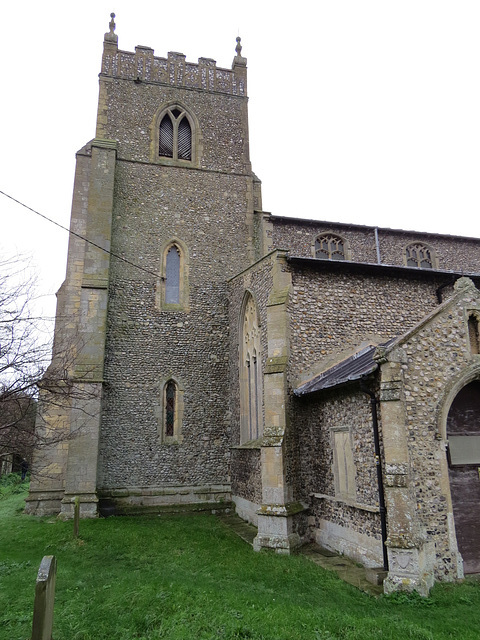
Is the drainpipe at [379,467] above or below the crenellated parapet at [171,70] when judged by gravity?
below

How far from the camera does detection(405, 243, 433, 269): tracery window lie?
64.0 feet

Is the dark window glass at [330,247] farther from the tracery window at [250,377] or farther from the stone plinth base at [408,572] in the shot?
the stone plinth base at [408,572]

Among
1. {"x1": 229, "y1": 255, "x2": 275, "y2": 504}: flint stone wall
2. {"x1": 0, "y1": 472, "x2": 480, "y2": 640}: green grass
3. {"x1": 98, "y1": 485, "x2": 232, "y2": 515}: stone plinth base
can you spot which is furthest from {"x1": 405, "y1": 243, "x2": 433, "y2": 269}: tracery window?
{"x1": 0, "y1": 472, "x2": 480, "y2": 640}: green grass

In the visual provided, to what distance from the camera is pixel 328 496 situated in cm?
1007

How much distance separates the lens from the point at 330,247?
18719 millimetres

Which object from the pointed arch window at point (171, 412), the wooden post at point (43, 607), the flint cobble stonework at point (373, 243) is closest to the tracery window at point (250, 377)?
the pointed arch window at point (171, 412)

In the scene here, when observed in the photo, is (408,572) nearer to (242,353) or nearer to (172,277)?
(242,353)

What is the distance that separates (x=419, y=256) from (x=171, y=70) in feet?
45.1

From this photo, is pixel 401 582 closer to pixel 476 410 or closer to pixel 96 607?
pixel 476 410

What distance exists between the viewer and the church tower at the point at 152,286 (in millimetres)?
14484

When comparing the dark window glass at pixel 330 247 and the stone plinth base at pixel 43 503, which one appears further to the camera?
the dark window glass at pixel 330 247

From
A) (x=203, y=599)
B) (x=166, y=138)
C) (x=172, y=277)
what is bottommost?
(x=203, y=599)

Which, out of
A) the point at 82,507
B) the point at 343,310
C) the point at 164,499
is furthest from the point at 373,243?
the point at 82,507

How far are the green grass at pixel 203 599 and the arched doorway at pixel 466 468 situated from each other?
894 millimetres
